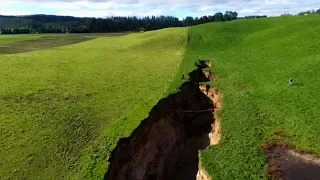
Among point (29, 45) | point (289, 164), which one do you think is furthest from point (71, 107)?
point (29, 45)

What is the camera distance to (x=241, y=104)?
36094 mm

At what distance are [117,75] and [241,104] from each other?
1960 centimetres

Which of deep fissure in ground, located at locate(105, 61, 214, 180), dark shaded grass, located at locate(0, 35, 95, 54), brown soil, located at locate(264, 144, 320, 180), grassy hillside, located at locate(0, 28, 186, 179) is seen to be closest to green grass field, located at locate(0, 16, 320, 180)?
grassy hillside, located at locate(0, 28, 186, 179)

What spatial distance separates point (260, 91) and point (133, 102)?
13806 mm

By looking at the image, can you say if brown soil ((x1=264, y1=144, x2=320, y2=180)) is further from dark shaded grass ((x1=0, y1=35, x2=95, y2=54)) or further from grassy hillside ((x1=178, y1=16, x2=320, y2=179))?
dark shaded grass ((x1=0, y1=35, x2=95, y2=54))

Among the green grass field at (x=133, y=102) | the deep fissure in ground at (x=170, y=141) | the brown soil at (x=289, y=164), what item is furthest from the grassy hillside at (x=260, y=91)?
the deep fissure in ground at (x=170, y=141)

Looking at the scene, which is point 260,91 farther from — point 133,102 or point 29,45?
point 29,45

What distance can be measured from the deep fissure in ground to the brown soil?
9160mm

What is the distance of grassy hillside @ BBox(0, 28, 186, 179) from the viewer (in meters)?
27.1

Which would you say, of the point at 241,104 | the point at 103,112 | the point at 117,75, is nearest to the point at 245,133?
the point at 241,104

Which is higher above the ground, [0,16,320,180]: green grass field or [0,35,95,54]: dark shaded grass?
[0,35,95,54]: dark shaded grass

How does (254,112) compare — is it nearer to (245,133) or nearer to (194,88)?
(245,133)

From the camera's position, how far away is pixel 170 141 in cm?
3572

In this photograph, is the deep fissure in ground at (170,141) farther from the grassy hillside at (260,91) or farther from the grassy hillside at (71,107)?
the grassy hillside at (260,91)
